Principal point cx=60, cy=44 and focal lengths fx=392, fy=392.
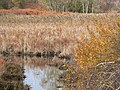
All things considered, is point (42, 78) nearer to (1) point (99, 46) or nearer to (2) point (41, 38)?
(2) point (41, 38)

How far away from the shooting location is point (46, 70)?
14812mm

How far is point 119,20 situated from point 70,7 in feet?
112

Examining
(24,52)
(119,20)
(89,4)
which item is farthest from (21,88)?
(89,4)

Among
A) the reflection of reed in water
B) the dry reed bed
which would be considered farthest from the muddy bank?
the reflection of reed in water

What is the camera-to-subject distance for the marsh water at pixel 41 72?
12289mm

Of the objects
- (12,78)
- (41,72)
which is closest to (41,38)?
(41,72)

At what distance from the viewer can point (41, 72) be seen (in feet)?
48.1

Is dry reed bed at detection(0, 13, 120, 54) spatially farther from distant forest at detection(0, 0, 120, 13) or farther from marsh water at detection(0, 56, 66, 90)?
distant forest at detection(0, 0, 120, 13)

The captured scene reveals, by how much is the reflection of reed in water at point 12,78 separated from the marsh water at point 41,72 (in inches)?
8.9

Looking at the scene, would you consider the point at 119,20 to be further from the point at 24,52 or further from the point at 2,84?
the point at 24,52

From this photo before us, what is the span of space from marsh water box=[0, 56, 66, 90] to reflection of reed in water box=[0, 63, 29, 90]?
23 centimetres

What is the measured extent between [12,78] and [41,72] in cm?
314

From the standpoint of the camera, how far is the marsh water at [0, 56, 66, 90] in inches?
484

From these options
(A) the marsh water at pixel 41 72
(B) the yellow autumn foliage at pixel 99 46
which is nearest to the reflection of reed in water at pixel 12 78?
(A) the marsh water at pixel 41 72
